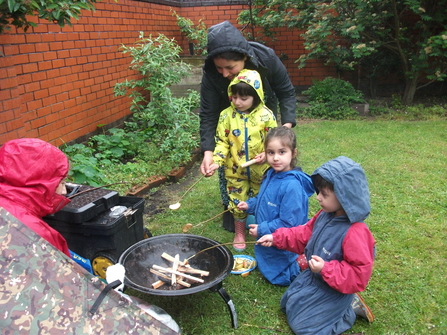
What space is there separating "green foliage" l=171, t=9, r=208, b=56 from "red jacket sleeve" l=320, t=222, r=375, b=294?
6.62 metres

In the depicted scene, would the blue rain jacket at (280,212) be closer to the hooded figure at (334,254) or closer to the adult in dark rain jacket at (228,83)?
the hooded figure at (334,254)

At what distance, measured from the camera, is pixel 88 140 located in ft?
17.6

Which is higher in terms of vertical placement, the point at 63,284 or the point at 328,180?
the point at 328,180

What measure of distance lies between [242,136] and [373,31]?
6549 millimetres

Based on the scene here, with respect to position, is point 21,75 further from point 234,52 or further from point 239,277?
point 239,277

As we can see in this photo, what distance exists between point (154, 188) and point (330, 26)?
5351mm

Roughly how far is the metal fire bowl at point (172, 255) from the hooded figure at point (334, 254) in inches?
16.2

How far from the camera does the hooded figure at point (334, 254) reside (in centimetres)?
204

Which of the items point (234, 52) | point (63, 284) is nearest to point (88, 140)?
point (234, 52)

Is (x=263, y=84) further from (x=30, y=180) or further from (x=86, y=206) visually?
(x=30, y=180)

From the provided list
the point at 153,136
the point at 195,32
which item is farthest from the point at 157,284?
the point at 195,32

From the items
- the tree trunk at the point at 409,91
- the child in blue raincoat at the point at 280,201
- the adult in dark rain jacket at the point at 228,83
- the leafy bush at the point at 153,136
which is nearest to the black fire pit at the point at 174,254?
the child in blue raincoat at the point at 280,201

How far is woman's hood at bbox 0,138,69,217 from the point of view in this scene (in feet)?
6.63

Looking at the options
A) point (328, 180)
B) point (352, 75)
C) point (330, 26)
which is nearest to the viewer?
point (328, 180)
